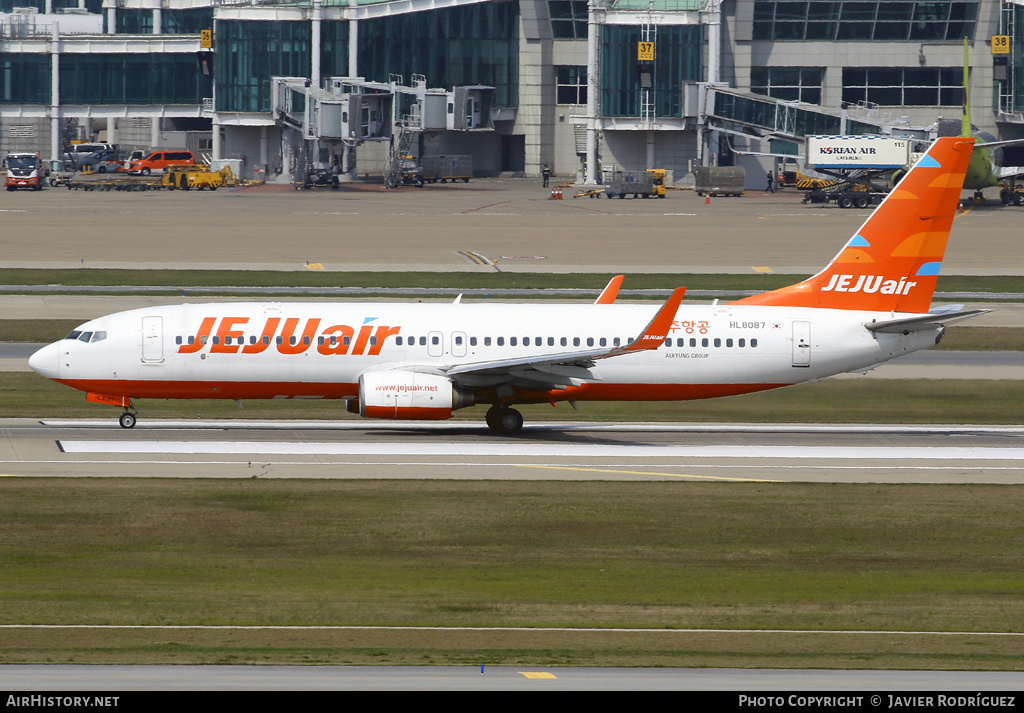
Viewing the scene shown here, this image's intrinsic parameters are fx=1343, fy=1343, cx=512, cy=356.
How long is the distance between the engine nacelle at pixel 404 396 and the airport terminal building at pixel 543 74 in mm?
126327

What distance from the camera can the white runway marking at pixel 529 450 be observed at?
38.3m

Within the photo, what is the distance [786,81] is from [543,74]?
34.0m

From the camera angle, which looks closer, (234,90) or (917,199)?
(917,199)

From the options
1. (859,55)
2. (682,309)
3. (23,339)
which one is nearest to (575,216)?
(859,55)

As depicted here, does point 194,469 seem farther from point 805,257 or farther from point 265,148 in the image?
point 265,148

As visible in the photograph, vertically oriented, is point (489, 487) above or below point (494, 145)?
below

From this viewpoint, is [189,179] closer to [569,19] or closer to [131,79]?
[131,79]

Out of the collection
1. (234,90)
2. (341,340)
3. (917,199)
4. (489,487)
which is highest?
(234,90)

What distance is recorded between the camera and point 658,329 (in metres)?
38.8

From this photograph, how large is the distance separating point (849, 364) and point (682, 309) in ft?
18.1

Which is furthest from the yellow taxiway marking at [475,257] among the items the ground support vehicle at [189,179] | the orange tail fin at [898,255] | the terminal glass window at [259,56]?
the terminal glass window at [259,56]

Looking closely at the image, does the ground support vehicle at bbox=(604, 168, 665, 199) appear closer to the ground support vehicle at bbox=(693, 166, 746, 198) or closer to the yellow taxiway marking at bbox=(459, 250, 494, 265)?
the ground support vehicle at bbox=(693, 166, 746, 198)

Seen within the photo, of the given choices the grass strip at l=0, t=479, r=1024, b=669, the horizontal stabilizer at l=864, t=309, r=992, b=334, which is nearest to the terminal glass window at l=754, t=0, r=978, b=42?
the horizontal stabilizer at l=864, t=309, r=992, b=334
